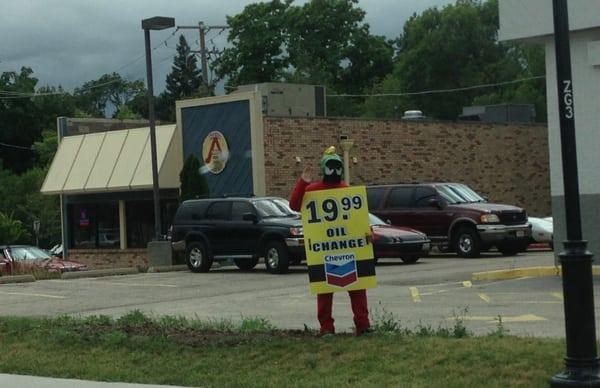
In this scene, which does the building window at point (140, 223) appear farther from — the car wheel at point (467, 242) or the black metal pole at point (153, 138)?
the car wheel at point (467, 242)

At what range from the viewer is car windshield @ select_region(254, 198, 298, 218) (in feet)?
78.2

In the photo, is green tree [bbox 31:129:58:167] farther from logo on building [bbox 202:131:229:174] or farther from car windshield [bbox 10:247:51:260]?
car windshield [bbox 10:247:51:260]

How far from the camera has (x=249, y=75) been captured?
7531cm

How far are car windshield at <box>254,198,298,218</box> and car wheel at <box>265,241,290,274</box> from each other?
88 cm

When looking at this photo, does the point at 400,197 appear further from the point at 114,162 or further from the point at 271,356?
the point at 271,356

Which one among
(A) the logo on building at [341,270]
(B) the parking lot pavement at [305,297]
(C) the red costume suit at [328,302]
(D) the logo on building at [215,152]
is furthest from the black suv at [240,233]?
(A) the logo on building at [341,270]

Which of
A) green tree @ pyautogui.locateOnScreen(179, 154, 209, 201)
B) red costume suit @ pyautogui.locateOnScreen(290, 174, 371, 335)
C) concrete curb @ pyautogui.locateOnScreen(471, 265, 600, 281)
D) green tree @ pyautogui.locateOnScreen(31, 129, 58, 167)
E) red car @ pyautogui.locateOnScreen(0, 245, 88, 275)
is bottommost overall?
concrete curb @ pyautogui.locateOnScreen(471, 265, 600, 281)

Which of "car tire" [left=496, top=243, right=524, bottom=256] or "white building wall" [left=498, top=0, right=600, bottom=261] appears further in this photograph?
"car tire" [left=496, top=243, right=524, bottom=256]

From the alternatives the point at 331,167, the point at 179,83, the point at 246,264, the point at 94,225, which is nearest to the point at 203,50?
the point at 94,225

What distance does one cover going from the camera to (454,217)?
26859 mm

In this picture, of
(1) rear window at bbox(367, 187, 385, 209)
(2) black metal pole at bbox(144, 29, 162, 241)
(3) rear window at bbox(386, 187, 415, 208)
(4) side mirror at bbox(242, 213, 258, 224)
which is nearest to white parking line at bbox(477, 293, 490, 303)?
(4) side mirror at bbox(242, 213, 258, 224)

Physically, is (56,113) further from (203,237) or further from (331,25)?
(203,237)

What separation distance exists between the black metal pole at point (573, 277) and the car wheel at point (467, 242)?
19.3 m

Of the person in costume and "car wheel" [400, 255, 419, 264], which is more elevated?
the person in costume
